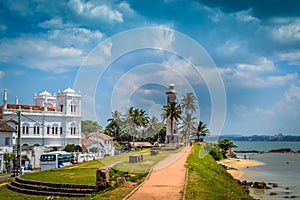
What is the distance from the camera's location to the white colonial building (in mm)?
61500

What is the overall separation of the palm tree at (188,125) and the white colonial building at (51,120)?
23502mm

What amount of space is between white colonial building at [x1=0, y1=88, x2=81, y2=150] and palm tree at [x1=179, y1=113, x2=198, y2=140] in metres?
23.5

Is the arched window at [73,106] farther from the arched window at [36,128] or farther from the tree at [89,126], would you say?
the tree at [89,126]

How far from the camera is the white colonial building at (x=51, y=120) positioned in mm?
61500

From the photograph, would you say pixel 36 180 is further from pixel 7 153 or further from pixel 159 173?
pixel 7 153

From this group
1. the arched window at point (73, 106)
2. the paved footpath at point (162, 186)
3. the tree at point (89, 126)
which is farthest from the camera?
the tree at point (89, 126)

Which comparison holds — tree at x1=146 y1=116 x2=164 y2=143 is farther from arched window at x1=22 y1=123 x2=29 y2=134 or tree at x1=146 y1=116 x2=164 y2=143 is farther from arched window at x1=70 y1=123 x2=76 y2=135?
arched window at x1=22 y1=123 x2=29 y2=134

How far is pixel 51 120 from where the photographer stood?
6531cm

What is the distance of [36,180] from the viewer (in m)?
24.9

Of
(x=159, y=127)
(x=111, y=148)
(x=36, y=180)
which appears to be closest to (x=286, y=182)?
(x=111, y=148)

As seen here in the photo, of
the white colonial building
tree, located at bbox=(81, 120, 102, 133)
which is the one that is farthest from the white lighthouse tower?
tree, located at bbox=(81, 120, 102, 133)

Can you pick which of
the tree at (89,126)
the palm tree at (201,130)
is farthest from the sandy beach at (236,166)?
the tree at (89,126)

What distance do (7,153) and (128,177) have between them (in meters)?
24.4

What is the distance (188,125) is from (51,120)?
31.0 meters
